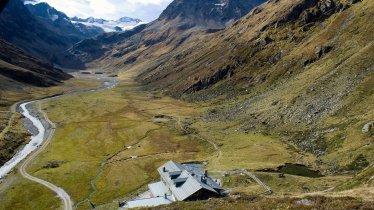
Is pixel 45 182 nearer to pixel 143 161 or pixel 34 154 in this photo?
pixel 143 161

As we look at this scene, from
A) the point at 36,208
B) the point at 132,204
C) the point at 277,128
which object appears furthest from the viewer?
the point at 277,128

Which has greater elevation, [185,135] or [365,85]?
[365,85]

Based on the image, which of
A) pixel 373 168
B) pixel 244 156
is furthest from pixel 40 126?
pixel 373 168

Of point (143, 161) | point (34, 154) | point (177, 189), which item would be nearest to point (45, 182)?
point (143, 161)

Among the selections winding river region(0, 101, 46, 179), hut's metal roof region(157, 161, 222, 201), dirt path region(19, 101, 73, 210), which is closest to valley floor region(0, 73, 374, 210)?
dirt path region(19, 101, 73, 210)

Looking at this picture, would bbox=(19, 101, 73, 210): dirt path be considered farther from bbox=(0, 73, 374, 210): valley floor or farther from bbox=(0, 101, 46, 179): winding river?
bbox=(0, 101, 46, 179): winding river

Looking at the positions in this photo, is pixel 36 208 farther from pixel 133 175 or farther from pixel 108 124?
pixel 108 124

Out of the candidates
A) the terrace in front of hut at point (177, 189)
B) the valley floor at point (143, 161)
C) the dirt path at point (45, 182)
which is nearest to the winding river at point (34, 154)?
the dirt path at point (45, 182)

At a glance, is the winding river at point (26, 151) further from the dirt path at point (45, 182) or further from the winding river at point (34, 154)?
the dirt path at point (45, 182)
